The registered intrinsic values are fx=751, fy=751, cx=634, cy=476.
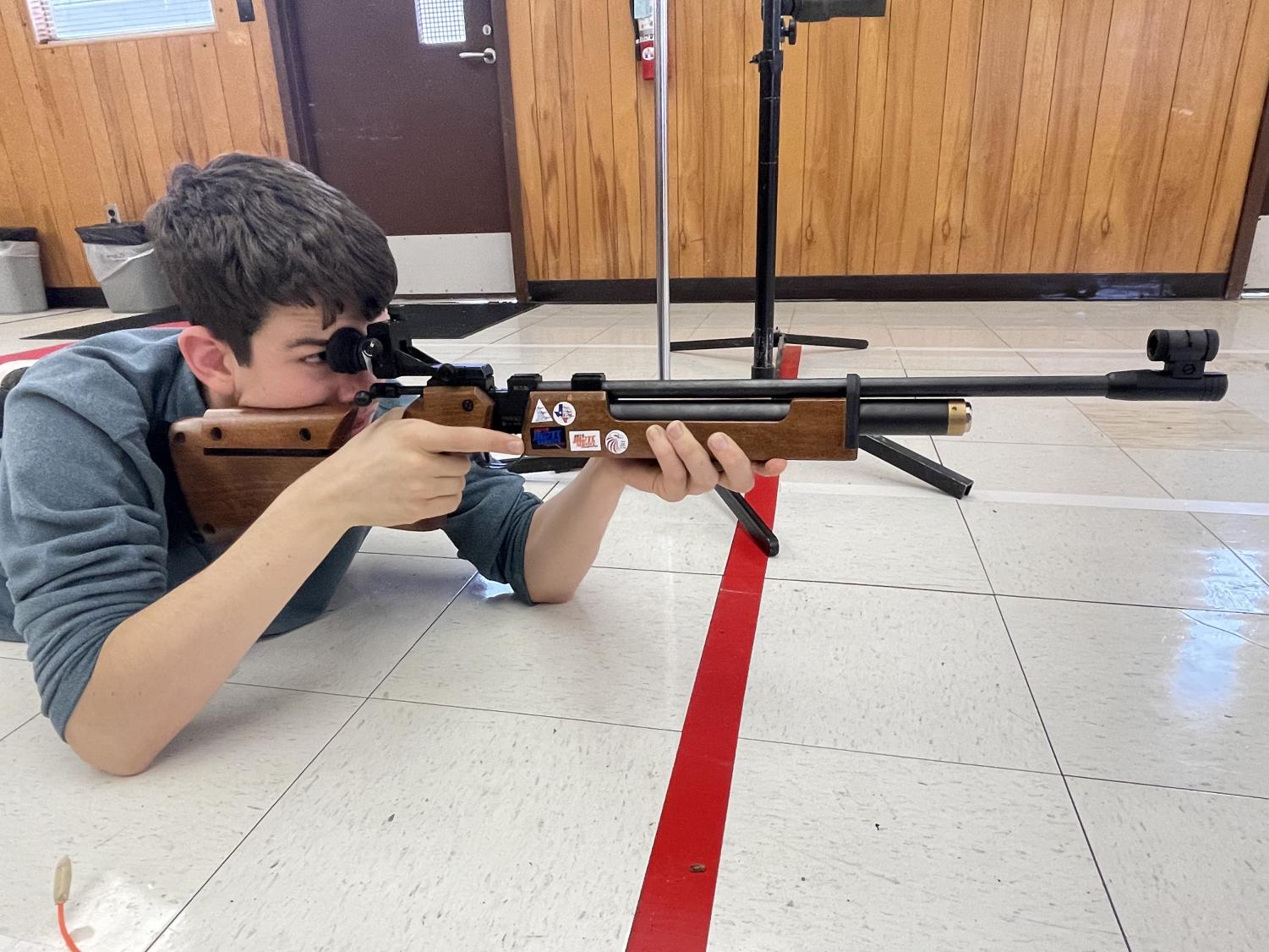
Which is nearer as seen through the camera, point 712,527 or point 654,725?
point 654,725

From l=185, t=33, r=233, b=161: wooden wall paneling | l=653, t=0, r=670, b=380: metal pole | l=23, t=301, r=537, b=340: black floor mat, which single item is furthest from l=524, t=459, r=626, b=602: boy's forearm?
l=185, t=33, r=233, b=161: wooden wall paneling

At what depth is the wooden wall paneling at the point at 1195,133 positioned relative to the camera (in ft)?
11.7

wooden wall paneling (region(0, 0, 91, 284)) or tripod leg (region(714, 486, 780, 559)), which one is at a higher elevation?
wooden wall paneling (region(0, 0, 91, 284))

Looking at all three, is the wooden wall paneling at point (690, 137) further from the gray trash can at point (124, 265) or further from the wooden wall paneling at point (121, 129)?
the wooden wall paneling at point (121, 129)

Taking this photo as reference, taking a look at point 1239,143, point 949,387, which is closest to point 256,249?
point 949,387

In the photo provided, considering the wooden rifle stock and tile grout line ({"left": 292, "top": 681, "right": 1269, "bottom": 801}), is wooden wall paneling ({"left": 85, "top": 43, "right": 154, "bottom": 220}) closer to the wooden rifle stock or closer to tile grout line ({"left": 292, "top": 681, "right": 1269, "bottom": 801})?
the wooden rifle stock

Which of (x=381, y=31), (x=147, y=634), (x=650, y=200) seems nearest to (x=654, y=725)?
(x=147, y=634)

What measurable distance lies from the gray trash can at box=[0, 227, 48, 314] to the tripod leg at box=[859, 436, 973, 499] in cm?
572

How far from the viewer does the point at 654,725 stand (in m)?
0.95

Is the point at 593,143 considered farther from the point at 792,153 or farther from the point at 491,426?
the point at 491,426

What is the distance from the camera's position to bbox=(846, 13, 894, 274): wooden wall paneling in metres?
3.83

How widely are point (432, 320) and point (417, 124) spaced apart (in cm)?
138

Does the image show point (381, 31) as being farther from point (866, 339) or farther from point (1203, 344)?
point (1203, 344)

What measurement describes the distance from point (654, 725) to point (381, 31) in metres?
4.80
